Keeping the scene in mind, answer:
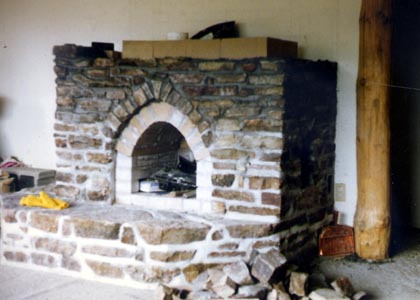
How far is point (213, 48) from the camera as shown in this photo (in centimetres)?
406

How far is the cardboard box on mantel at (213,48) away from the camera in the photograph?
395 cm

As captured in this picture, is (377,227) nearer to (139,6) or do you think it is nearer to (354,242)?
(354,242)

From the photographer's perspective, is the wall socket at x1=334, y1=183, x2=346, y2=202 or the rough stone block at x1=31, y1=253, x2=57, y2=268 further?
the wall socket at x1=334, y1=183, x2=346, y2=202

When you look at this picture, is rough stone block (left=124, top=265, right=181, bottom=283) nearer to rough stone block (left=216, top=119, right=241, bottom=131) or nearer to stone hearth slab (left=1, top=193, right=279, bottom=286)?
stone hearth slab (left=1, top=193, right=279, bottom=286)

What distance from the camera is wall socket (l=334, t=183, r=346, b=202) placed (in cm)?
481

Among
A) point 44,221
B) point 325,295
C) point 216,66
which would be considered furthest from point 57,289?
point 216,66

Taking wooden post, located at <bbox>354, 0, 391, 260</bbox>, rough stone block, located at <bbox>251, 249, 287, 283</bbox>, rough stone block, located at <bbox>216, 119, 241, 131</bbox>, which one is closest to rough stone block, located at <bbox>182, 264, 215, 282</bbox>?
rough stone block, located at <bbox>251, 249, 287, 283</bbox>

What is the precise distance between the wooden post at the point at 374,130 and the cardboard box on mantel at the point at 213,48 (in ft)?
1.98

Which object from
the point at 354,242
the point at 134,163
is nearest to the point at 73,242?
the point at 134,163

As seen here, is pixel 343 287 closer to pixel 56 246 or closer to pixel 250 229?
pixel 250 229

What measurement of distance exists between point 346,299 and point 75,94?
253cm

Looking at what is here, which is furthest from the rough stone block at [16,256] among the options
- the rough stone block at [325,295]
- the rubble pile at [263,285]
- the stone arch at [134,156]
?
the rough stone block at [325,295]

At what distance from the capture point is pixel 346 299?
139 inches

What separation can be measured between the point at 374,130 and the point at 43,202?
2647 mm
